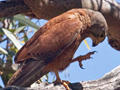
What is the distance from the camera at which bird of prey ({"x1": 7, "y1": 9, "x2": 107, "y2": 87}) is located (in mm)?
3503

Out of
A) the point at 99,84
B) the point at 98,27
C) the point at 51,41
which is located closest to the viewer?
the point at 99,84

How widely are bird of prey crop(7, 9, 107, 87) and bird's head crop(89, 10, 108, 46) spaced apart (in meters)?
0.10

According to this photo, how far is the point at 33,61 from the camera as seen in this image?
11.7 ft

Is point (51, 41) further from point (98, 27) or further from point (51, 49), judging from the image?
point (98, 27)

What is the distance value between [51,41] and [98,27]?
0.65 m

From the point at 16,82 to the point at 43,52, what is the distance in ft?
1.53

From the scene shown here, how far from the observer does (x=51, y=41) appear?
3684 millimetres

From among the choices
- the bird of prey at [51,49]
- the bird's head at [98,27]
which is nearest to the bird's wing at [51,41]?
the bird of prey at [51,49]

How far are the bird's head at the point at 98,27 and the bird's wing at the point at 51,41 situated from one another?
0.27 m

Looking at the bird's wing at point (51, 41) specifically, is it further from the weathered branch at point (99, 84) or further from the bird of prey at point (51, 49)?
the weathered branch at point (99, 84)

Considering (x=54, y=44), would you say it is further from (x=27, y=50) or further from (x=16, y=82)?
(x=16, y=82)

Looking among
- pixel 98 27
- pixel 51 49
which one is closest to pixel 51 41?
pixel 51 49

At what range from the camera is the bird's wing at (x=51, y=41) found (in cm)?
364

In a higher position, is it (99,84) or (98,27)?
(98,27)
